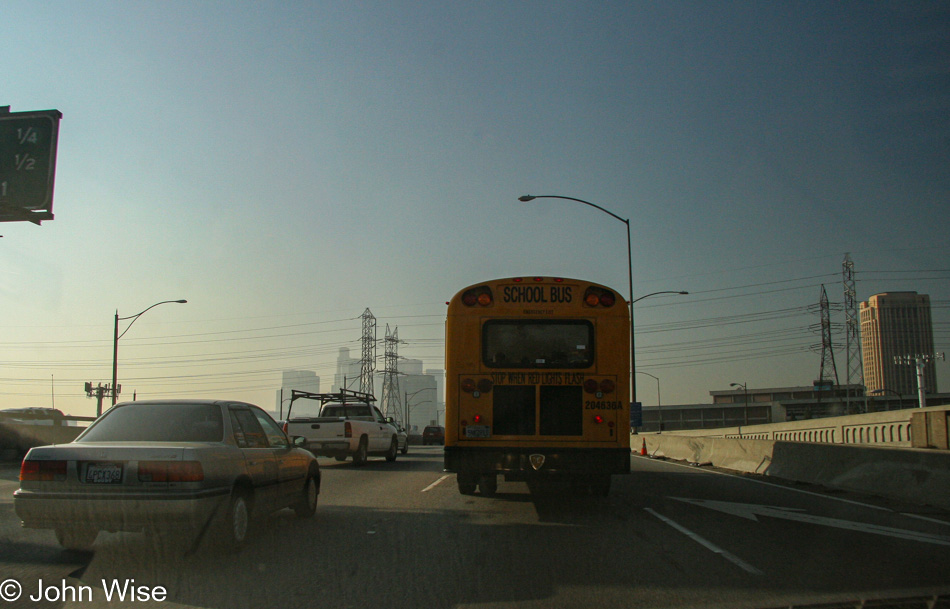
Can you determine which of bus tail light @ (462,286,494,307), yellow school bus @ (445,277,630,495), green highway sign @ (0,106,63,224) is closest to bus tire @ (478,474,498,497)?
yellow school bus @ (445,277,630,495)

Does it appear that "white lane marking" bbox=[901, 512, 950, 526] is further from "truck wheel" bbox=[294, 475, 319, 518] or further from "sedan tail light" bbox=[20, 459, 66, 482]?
"sedan tail light" bbox=[20, 459, 66, 482]

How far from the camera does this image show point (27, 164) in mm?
15219

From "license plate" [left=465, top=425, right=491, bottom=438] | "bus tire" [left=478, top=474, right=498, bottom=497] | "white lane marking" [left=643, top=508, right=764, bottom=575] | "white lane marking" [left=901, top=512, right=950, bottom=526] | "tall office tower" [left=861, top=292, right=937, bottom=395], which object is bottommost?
"white lane marking" [left=901, top=512, right=950, bottom=526]

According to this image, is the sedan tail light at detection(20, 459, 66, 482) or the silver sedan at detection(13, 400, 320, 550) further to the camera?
the sedan tail light at detection(20, 459, 66, 482)

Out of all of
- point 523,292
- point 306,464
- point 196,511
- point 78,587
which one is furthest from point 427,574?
point 523,292

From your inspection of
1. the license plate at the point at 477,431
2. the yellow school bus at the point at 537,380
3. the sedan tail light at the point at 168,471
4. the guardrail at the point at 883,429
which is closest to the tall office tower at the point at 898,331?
the guardrail at the point at 883,429

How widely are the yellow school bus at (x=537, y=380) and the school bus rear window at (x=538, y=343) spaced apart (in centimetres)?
1

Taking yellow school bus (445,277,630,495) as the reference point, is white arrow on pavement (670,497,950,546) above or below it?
below

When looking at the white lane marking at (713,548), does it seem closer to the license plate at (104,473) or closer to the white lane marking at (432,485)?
the white lane marking at (432,485)

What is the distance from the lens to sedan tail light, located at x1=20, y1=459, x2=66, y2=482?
21.4ft

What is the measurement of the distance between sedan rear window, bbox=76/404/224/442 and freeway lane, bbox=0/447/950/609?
1139 mm

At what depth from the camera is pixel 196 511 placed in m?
6.39

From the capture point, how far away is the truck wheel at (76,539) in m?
6.90

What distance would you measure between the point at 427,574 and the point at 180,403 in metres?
3.28
